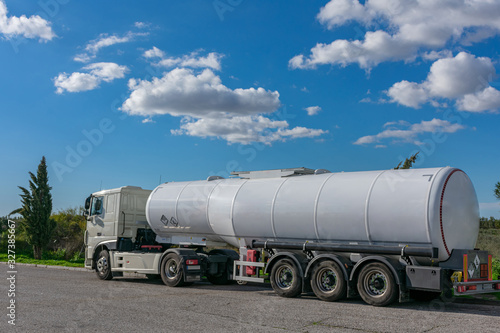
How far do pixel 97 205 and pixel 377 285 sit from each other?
11.3 metres

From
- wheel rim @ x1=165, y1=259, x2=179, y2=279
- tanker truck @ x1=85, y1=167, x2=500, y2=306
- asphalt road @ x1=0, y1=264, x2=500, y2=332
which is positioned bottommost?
asphalt road @ x1=0, y1=264, x2=500, y2=332

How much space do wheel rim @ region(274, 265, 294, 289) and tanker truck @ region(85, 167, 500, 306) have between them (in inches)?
1.0

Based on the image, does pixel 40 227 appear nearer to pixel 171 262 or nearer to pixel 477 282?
pixel 171 262

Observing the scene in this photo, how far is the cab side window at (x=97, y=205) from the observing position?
1812 cm

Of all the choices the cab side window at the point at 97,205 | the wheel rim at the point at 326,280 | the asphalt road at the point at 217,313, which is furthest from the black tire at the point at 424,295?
the cab side window at the point at 97,205

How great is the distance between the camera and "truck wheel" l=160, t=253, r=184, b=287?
1482cm

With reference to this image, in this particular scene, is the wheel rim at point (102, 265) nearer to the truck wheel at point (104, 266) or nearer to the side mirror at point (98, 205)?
the truck wheel at point (104, 266)

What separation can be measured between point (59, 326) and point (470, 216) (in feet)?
30.5

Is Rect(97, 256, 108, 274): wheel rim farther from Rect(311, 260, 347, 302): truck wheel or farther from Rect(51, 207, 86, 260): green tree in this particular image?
Rect(51, 207, 86, 260): green tree

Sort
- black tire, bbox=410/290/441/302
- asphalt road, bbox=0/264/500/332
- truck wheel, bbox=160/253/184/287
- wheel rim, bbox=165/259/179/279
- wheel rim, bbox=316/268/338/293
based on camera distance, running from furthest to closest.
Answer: wheel rim, bbox=165/259/179/279 < truck wheel, bbox=160/253/184/287 < black tire, bbox=410/290/441/302 < wheel rim, bbox=316/268/338/293 < asphalt road, bbox=0/264/500/332

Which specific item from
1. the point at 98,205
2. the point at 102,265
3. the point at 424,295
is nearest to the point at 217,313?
the point at 424,295

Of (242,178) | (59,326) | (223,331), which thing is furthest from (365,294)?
(59,326)

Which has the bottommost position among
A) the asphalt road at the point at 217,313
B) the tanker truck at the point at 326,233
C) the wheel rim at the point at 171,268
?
the asphalt road at the point at 217,313

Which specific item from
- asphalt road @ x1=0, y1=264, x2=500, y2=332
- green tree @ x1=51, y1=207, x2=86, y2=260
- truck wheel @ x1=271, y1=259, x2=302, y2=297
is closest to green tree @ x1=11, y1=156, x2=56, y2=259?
green tree @ x1=51, y1=207, x2=86, y2=260
